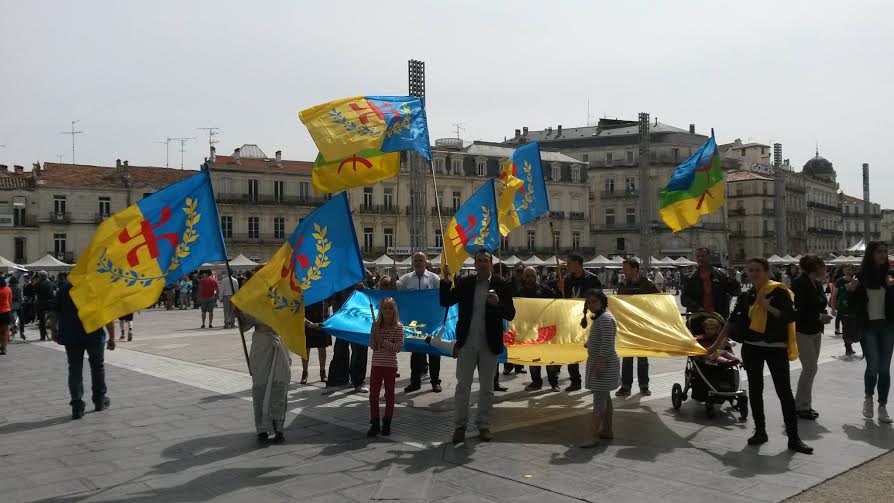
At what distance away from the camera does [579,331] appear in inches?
376

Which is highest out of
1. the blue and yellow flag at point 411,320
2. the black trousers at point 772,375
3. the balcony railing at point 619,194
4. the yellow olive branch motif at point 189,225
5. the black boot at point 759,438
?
the balcony railing at point 619,194

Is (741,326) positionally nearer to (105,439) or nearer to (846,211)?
(105,439)

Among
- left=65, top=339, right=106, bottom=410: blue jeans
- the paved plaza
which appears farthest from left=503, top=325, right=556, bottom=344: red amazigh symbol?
left=65, top=339, right=106, bottom=410: blue jeans

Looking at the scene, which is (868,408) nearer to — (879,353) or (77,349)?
(879,353)

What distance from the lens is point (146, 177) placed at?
6631 centimetres

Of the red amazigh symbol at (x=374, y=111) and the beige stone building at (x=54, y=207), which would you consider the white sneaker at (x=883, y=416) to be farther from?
the beige stone building at (x=54, y=207)

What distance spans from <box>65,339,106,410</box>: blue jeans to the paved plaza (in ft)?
0.94

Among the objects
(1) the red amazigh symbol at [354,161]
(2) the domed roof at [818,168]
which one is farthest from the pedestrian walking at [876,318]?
(2) the domed roof at [818,168]

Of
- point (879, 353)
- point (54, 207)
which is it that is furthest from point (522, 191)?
point (54, 207)

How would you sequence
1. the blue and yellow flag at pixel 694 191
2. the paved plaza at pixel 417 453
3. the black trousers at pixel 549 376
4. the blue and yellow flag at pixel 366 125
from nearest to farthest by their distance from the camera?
the paved plaza at pixel 417 453
the blue and yellow flag at pixel 366 125
the black trousers at pixel 549 376
the blue and yellow flag at pixel 694 191

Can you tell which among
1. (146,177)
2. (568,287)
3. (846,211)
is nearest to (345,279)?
(568,287)

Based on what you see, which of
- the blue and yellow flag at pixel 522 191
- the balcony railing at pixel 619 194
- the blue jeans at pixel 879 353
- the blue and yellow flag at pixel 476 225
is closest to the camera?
the blue jeans at pixel 879 353

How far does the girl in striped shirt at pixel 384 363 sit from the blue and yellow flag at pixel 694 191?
21.8ft

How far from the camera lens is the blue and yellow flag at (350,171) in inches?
378
